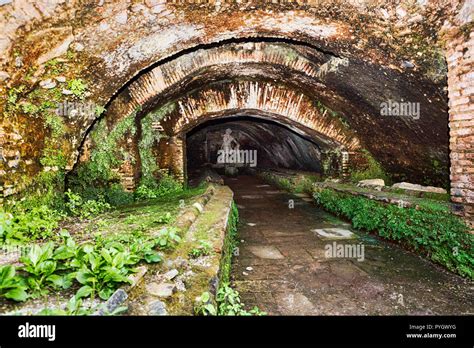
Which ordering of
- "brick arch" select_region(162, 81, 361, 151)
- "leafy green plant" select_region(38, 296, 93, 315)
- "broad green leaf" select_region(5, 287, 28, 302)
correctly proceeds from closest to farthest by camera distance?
"leafy green plant" select_region(38, 296, 93, 315)
"broad green leaf" select_region(5, 287, 28, 302)
"brick arch" select_region(162, 81, 361, 151)

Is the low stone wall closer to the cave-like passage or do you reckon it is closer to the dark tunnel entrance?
the cave-like passage

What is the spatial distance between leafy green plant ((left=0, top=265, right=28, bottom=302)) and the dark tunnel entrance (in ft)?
27.4

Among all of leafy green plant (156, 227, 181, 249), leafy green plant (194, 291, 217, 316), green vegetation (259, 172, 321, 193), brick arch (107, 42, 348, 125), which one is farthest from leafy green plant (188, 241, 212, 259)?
green vegetation (259, 172, 321, 193)

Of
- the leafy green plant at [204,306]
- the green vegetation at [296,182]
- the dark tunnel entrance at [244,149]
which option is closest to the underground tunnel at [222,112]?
the leafy green plant at [204,306]

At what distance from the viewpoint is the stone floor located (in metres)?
2.76

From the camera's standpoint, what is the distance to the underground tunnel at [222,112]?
8.32 feet

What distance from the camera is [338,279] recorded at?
10.9 feet

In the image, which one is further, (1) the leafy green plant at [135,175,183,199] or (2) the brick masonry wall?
(1) the leafy green plant at [135,175,183,199]

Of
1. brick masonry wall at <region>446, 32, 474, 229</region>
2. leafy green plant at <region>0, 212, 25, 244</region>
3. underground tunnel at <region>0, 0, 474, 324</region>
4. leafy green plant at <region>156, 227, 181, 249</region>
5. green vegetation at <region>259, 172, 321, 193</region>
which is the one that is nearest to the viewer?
underground tunnel at <region>0, 0, 474, 324</region>

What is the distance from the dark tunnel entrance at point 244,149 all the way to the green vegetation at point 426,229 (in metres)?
4.30

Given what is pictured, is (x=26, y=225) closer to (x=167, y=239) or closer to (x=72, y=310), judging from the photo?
(x=167, y=239)

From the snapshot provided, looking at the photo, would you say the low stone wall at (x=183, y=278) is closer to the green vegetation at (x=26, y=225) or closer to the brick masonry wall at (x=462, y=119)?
the green vegetation at (x=26, y=225)

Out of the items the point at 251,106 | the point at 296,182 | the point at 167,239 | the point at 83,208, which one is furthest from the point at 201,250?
the point at 296,182

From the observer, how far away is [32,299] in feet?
5.90
